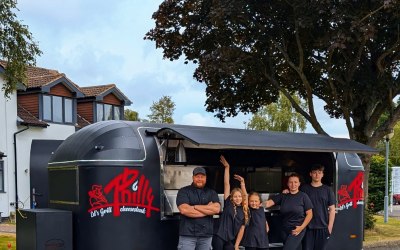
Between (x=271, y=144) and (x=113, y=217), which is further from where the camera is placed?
(x=271, y=144)

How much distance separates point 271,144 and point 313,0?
6.07 m

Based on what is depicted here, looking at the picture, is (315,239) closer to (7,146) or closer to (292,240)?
(292,240)

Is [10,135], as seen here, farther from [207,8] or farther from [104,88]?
[207,8]

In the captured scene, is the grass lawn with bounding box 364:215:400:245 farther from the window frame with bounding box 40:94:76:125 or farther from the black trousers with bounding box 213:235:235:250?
the window frame with bounding box 40:94:76:125

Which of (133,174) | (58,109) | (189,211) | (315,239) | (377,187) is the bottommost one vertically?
(377,187)

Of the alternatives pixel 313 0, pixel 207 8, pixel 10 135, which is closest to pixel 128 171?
pixel 313 0

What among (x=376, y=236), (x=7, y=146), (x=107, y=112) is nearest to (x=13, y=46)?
(x=376, y=236)

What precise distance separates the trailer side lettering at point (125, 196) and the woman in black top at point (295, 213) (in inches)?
75.3

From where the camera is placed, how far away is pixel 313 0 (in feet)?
42.2

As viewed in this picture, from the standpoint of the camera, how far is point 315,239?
27.9 feet

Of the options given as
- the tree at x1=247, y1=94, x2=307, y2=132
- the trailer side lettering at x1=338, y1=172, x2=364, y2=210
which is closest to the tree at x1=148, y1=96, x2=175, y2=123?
the tree at x1=247, y1=94, x2=307, y2=132

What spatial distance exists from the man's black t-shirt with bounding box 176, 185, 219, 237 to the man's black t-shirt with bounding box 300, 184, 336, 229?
70.0 inches

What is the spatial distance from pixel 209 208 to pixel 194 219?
23 cm

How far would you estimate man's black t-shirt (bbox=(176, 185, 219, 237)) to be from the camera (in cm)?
727
